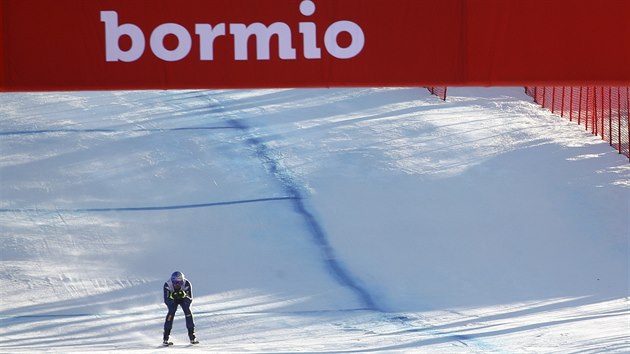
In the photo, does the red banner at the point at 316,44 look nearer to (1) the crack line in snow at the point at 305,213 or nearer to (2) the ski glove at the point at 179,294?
(2) the ski glove at the point at 179,294

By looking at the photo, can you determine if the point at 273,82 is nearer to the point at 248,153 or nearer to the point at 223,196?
the point at 223,196

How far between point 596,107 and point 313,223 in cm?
598

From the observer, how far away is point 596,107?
23.8 meters

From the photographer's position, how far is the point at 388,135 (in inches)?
949

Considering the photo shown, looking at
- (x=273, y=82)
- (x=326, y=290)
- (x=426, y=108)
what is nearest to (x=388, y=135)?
(x=426, y=108)

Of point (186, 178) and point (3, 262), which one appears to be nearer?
point (3, 262)

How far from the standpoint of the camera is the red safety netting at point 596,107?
22.6 m

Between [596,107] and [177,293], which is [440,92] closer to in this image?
[596,107]

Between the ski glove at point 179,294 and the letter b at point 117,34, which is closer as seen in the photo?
the letter b at point 117,34

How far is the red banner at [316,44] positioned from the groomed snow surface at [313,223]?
16.8 feet

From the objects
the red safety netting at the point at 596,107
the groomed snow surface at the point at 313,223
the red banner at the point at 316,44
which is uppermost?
the red banner at the point at 316,44

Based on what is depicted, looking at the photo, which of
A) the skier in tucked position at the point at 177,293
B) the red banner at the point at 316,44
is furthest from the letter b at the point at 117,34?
the skier in tucked position at the point at 177,293

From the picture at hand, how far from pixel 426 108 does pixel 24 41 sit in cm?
1532

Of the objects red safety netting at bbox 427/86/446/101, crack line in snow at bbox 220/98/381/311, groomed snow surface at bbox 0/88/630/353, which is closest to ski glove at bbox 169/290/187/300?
groomed snow surface at bbox 0/88/630/353
